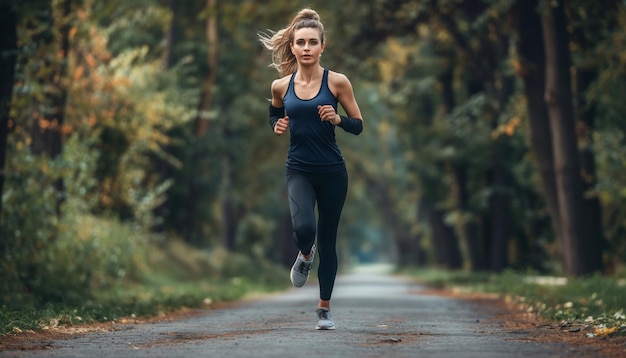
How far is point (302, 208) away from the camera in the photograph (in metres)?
8.95

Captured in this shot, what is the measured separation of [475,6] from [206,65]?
1094 centimetres

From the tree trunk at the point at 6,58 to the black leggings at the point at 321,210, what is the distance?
5032mm

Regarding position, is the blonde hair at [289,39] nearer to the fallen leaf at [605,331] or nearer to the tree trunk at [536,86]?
the fallen leaf at [605,331]

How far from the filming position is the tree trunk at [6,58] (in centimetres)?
1266

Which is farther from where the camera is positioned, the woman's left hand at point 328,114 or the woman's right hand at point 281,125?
the woman's right hand at point 281,125

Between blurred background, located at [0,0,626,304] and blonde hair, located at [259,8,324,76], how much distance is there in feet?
13.1

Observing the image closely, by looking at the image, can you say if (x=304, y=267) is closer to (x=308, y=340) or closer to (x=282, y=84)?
(x=308, y=340)

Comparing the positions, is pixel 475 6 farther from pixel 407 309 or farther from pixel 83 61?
pixel 407 309

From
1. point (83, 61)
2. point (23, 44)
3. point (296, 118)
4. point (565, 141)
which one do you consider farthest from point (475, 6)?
point (296, 118)

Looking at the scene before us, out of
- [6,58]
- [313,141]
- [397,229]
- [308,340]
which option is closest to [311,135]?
[313,141]

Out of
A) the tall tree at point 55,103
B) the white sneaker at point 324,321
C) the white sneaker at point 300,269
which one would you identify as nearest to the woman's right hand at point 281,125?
the white sneaker at point 300,269

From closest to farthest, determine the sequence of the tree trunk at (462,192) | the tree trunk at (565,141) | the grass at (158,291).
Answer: the grass at (158,291) < the tree trunk at (565,141) < the tree trunk at (462,192)

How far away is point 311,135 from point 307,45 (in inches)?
31.6

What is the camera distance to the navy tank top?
29.5 ft
